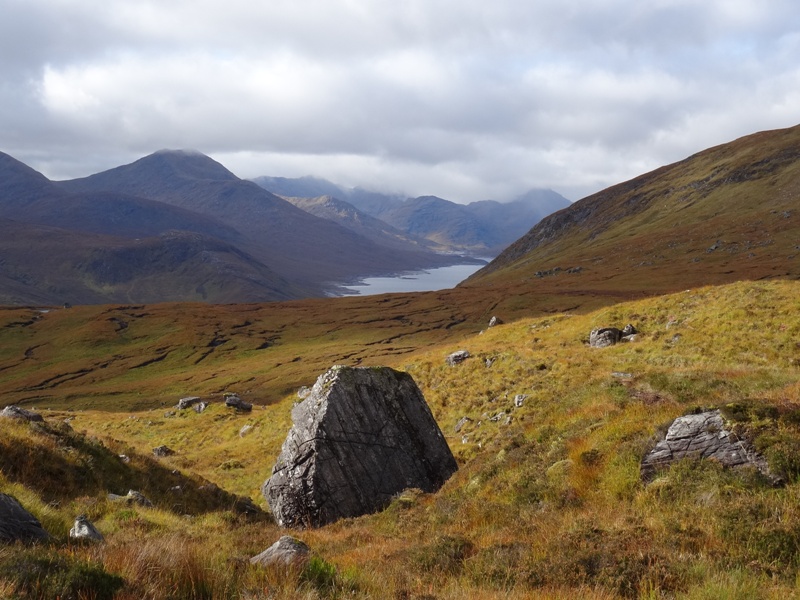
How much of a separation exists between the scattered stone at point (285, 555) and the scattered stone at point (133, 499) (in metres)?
7.89

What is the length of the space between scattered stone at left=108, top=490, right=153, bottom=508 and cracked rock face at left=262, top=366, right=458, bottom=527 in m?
4.54

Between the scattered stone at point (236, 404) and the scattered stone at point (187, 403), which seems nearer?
the scattered stone at point (236, 404)

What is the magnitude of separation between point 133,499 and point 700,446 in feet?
48.1

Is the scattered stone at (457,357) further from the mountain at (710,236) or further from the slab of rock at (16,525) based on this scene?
the mountain at (710,236)

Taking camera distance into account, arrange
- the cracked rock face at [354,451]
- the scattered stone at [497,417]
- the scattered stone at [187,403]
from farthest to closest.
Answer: the scattered stone at [187,403] < the scattered stone at [497,417] < the cracked rock face at [354,451]

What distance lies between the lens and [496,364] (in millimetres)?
31734

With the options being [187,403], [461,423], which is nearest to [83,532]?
[461,423]

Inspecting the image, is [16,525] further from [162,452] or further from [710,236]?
[710,236]

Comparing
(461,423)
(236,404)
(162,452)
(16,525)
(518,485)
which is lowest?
(162,452)

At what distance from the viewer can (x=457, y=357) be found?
35062 millimetres

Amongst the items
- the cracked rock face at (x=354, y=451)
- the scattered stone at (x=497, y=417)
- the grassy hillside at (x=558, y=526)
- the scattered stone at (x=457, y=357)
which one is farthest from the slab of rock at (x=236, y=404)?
the cracked rock face at (x=354, y=451)

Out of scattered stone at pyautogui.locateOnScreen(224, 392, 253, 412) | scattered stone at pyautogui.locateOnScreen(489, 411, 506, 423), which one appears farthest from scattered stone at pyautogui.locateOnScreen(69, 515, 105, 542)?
scattered stone at pyautogui.locateOnScreen(224, 392, 253, 412)

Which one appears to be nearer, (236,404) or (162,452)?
(162,452)

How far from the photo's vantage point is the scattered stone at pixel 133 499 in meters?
13.9
